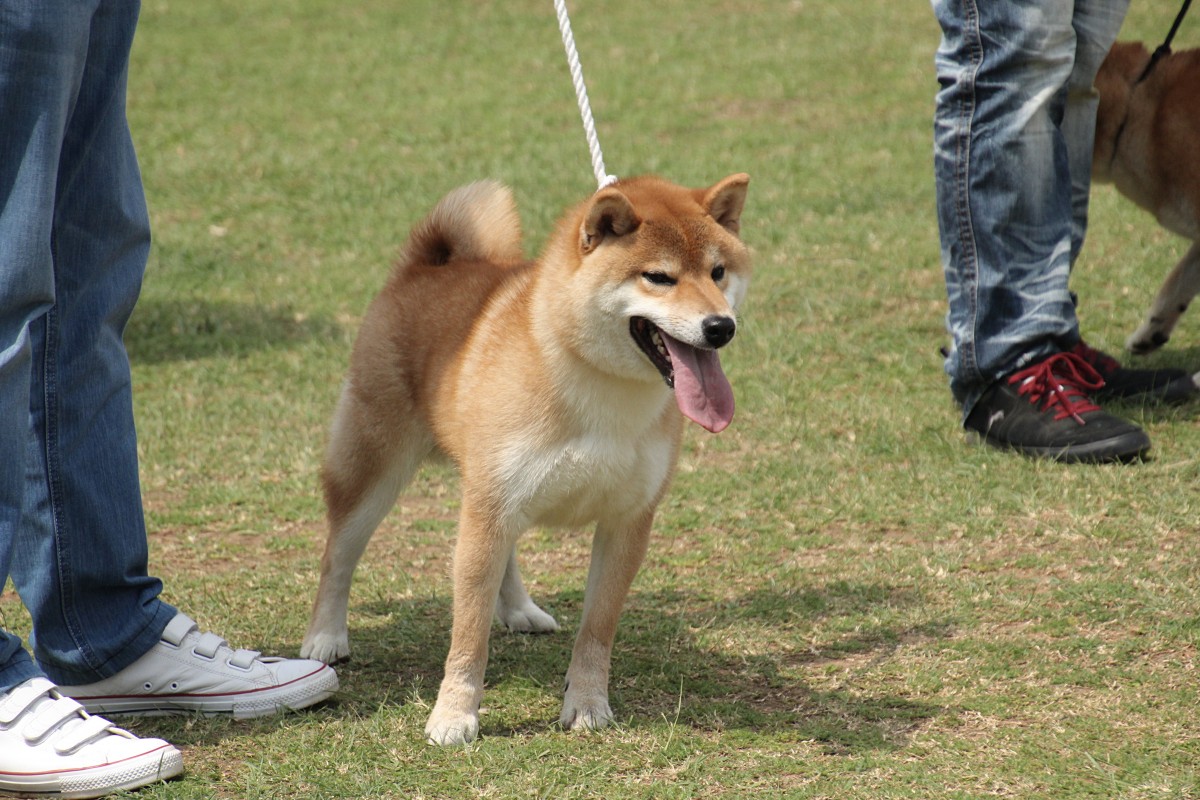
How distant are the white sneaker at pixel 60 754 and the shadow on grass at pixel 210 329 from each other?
3426 mm

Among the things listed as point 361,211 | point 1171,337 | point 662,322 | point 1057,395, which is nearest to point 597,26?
point 361,211

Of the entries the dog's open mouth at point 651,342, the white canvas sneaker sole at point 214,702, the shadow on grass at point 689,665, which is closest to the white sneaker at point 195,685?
the white canvas sneaker sole at point 214,702

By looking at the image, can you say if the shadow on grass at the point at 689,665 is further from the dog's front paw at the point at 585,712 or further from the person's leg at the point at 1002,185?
the person's leg at the point at 1002,185

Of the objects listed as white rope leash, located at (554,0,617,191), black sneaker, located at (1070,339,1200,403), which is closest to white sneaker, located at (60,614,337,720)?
white rope leash, located at (554,0,617,191)

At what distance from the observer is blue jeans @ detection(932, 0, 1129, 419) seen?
426cm

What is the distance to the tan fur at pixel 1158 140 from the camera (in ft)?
16.0

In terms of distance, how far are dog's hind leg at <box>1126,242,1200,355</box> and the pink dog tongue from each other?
3.14 m

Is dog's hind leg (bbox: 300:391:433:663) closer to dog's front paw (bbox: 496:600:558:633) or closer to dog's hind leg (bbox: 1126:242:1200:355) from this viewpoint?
dog's front paw (bbox: 496:600:558:633)

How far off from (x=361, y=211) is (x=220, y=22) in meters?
6.05

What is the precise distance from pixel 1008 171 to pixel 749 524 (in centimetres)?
146

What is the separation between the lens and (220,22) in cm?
1264

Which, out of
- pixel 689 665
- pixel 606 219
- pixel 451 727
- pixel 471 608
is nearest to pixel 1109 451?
pixel 689 665

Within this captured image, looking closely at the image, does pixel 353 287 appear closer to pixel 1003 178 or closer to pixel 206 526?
pixel 206 526

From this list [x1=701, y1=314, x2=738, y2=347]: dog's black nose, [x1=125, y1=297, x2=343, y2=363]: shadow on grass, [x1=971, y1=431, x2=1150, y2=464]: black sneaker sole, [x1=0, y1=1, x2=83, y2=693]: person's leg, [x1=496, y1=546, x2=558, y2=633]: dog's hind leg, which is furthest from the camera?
[x1=125, y1=297, x2=343, y2=363]: shadow on grass
